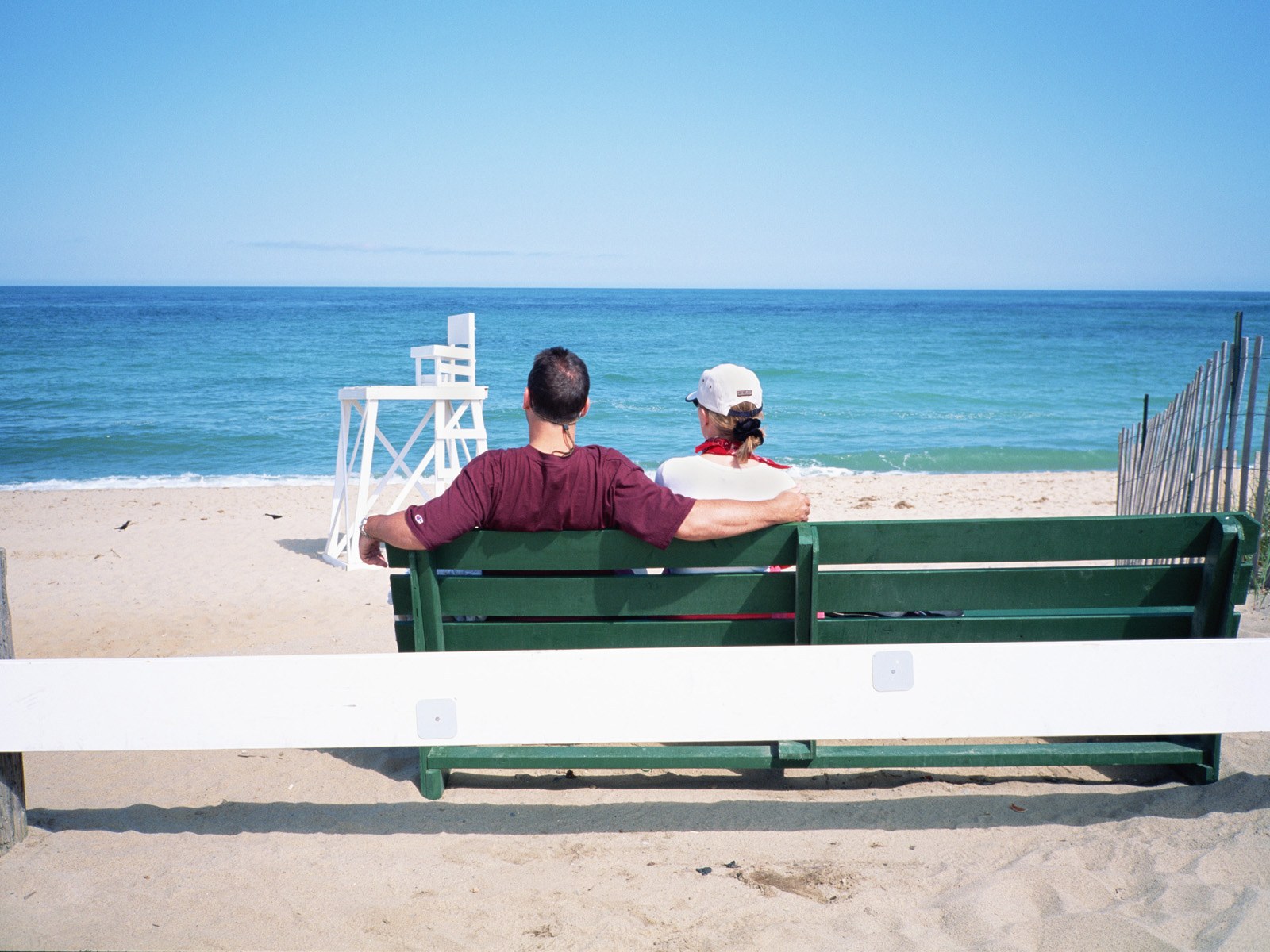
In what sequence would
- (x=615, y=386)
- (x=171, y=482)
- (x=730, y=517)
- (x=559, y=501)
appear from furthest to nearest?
(x=615, y=386), (x=171, y=482), (x=559, y=501), (x=730, y=517)

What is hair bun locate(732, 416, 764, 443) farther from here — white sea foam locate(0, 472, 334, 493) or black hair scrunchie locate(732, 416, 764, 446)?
white sea foam locate(0, 472, 334, 493)

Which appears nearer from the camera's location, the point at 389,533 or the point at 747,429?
the point at 389,533

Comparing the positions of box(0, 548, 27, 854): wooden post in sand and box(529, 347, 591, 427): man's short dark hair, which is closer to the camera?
box(0, 548, 27, 854): wooden post in sand

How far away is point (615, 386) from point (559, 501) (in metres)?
21.5

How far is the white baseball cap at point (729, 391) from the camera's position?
310 centimetres

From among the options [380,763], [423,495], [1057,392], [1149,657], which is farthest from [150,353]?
[1149,657]

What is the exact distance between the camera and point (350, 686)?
99.0 inches

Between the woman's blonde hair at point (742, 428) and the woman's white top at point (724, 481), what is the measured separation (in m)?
0.08

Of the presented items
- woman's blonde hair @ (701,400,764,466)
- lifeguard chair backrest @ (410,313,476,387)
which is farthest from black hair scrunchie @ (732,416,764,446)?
lifeguard chair backrest @ (410,313,476,387)

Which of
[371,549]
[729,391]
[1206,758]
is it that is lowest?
[1206,758]

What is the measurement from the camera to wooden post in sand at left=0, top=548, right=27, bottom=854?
2539 mm

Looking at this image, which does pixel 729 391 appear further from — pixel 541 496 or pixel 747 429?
pixel 541 496

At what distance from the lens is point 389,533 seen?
2.58 m

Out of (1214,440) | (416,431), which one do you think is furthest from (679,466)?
(416,431)
